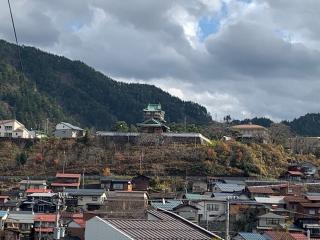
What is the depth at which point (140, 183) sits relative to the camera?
137ft

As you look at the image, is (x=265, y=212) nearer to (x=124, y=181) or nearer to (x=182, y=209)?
(x=182, y=209)

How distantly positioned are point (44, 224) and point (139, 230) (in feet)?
54.2

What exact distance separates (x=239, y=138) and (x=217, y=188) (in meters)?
15.4

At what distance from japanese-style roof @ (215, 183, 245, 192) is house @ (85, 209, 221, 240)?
20.2m

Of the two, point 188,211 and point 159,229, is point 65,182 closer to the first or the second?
point 188,211

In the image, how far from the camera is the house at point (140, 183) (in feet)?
136

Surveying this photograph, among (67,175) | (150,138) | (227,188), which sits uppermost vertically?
(150,138)

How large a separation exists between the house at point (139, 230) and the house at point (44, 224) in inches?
508

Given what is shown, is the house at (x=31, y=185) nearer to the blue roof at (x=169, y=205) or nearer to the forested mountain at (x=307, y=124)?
the blue roof at (x=169, y=205)

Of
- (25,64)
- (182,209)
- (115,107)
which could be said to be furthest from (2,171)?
(25,64)

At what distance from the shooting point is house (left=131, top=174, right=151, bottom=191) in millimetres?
41500

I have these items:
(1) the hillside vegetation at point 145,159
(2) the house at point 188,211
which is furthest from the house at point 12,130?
(2) the house at point 188,211

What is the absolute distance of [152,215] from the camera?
21625 mm

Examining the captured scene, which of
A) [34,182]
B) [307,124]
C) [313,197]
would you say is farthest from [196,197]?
[307,124]
